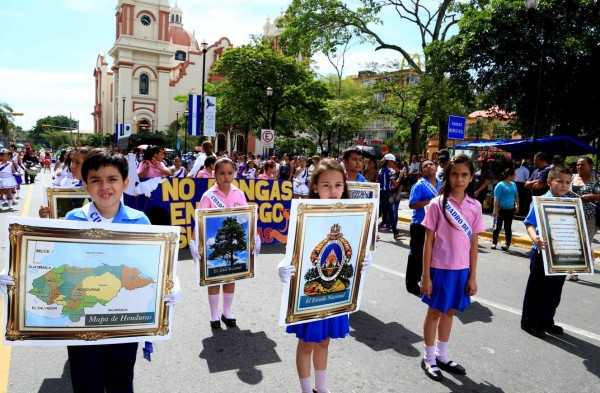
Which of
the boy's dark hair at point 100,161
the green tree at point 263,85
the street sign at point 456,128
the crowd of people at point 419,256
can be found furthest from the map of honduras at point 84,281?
the green tree at point 263,85

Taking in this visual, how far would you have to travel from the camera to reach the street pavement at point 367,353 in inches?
140

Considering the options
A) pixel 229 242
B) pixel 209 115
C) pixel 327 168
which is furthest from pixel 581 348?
pixel 209 115


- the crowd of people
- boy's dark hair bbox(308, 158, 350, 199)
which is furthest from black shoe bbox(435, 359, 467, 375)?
boy's dark hair bbox(308, 158, 350, 199)

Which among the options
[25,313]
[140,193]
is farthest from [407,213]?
[25,313]

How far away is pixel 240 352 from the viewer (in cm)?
407

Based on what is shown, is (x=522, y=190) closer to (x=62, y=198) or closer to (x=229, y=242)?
(x=229, y=242)

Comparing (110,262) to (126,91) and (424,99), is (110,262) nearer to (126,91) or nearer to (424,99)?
(424,99)

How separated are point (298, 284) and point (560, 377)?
2.52 m

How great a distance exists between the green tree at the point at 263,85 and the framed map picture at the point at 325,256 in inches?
1212

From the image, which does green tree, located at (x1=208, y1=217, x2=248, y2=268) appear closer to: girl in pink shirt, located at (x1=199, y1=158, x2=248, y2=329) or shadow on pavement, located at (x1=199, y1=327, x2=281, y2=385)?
girl in pink shirt, located at (x1=199, y1=158, x2=248, y2=329)

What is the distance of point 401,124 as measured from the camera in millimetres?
27234

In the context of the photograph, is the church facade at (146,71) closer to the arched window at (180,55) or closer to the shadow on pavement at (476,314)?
the arched window at (180,55)

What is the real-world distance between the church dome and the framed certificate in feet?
268

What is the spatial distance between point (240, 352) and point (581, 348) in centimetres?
320
